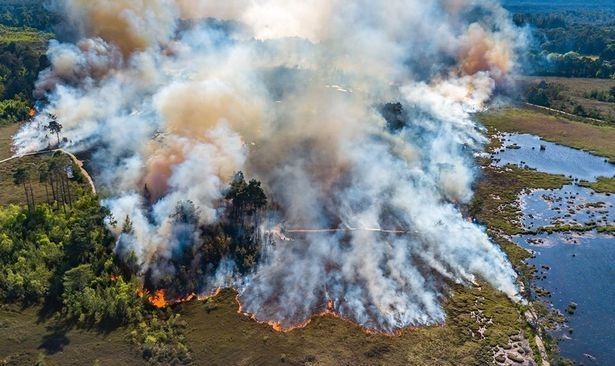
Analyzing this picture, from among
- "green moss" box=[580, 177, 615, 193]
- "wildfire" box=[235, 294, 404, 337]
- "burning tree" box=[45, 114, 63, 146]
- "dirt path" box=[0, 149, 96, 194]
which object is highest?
"burning tree" box=[45, 114, 63, 146]

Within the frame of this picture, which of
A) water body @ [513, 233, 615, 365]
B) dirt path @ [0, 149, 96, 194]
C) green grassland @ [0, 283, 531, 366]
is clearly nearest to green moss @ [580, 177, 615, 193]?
water body @ [513, 233, 615, 365]

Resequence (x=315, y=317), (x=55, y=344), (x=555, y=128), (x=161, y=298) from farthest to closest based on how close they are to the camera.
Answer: (x=555, y=128) → (x=161, y=298) → (x=315, y=317) → (x=55, y=344)

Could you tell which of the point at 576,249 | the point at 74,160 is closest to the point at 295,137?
the point at 74,160

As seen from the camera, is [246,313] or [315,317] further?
[246,313]

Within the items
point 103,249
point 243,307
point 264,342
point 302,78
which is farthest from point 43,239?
point 302,78

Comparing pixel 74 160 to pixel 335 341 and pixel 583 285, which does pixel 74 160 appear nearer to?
pixel 335 341

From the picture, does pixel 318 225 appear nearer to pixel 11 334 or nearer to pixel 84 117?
pixel 11 334

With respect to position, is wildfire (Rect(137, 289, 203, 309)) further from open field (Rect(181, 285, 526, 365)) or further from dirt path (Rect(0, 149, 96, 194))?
dirt path (Rect(0, 149, 96, 194))
